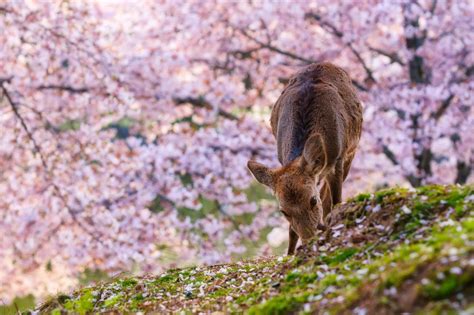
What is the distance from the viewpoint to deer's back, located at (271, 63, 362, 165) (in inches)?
266

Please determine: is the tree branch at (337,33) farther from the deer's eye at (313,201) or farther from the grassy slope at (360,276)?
the deer's eye at (313,201)

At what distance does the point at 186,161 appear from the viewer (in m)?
14.3

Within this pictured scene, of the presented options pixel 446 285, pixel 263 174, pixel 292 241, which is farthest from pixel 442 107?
pixel 446 285

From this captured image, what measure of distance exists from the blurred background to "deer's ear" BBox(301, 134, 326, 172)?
289 inches

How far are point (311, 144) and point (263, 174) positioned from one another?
56cm

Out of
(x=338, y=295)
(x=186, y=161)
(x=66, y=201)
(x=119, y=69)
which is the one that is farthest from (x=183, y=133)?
(x=338, y=295)

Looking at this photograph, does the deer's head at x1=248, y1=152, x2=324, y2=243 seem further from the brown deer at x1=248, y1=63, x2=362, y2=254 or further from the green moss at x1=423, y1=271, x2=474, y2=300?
the green moss at x1=423, y1=271, x2=474, y2=300

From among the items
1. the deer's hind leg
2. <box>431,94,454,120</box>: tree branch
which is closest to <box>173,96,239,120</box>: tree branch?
<box>431,94,454,120</box>: tree branch

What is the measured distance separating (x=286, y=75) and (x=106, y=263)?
6262 millimetres

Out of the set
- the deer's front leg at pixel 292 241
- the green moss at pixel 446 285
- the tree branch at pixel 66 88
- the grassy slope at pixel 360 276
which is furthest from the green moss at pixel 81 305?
the tree branch at pixel 66 88

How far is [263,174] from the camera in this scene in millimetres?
6188

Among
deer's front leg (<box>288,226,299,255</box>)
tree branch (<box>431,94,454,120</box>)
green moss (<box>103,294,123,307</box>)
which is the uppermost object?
tree branch (<box>431,94,454,120</box>)

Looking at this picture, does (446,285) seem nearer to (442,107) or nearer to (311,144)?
(311,144)

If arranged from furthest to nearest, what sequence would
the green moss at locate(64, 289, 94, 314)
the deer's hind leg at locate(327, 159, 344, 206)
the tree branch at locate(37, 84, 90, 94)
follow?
the tree branch at locate(37, 84, 90, 94) → the deer's hind leg at locate(327, 159, 344, 206) → the green moss at locate(64, 289, 94, 314)
